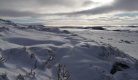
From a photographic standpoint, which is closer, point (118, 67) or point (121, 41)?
point (118, 67)

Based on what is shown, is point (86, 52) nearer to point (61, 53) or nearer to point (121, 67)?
point (61, 53)

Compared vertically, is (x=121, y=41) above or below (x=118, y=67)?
below

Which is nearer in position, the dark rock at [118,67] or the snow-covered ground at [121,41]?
the dark rock at [118,67]

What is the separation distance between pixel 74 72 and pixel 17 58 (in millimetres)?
2163

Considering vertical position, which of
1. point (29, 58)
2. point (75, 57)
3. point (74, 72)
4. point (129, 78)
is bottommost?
point (129, 78)

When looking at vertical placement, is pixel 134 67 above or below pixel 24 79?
below

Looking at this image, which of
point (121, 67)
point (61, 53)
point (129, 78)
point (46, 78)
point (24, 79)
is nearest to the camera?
point (24, 79)

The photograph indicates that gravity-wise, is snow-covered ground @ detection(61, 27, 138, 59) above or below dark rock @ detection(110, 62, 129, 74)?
below

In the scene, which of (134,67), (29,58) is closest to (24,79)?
(29,58)

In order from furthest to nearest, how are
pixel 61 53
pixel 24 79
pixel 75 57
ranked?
pixel 61 53
pixel 75 57
pixel 24 79

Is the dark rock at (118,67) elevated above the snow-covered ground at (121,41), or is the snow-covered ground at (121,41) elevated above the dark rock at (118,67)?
the dark rock at (118,67)

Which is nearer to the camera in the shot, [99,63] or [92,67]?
[92,67]

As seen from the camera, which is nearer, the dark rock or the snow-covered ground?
the dark rock

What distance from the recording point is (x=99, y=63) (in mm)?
3600
